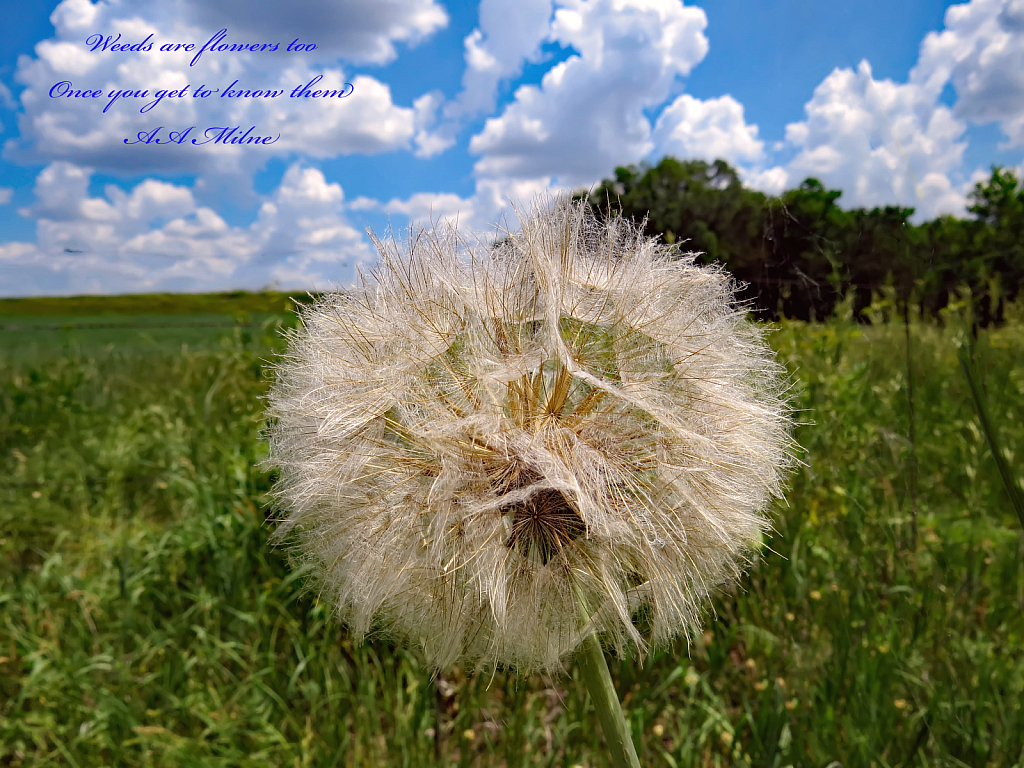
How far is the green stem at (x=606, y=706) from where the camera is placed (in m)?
0.91

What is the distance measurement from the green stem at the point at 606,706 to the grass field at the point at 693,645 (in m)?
1.32

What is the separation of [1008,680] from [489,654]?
7.61ft

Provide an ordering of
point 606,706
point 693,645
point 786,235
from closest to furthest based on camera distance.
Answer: point 606,706, point 786,235, point 693,645

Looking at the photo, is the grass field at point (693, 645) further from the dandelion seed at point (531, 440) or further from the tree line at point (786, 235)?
the dandelion seed at point (531, 440)

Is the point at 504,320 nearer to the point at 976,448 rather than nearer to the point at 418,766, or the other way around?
the point at 418,766

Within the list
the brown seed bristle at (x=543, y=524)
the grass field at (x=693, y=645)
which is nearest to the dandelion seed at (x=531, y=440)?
the brown seed bristle at (x=543, y=524)

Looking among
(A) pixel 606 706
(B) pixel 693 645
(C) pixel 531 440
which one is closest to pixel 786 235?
(C) pixel 531 440

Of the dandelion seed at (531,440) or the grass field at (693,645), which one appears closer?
the dandelion seed at (531,440)

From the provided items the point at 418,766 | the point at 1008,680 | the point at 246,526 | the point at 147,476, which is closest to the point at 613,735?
the point at 418,766

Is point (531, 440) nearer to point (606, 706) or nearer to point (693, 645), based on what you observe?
point (606, 706)

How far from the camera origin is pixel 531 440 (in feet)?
3.04

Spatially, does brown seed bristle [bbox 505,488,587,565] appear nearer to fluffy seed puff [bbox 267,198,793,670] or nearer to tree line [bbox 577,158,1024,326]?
fluffy seed puff [bbox 267,198,793,670]

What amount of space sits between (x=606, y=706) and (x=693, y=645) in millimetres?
2163

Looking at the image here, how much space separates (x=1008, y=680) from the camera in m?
2.29
